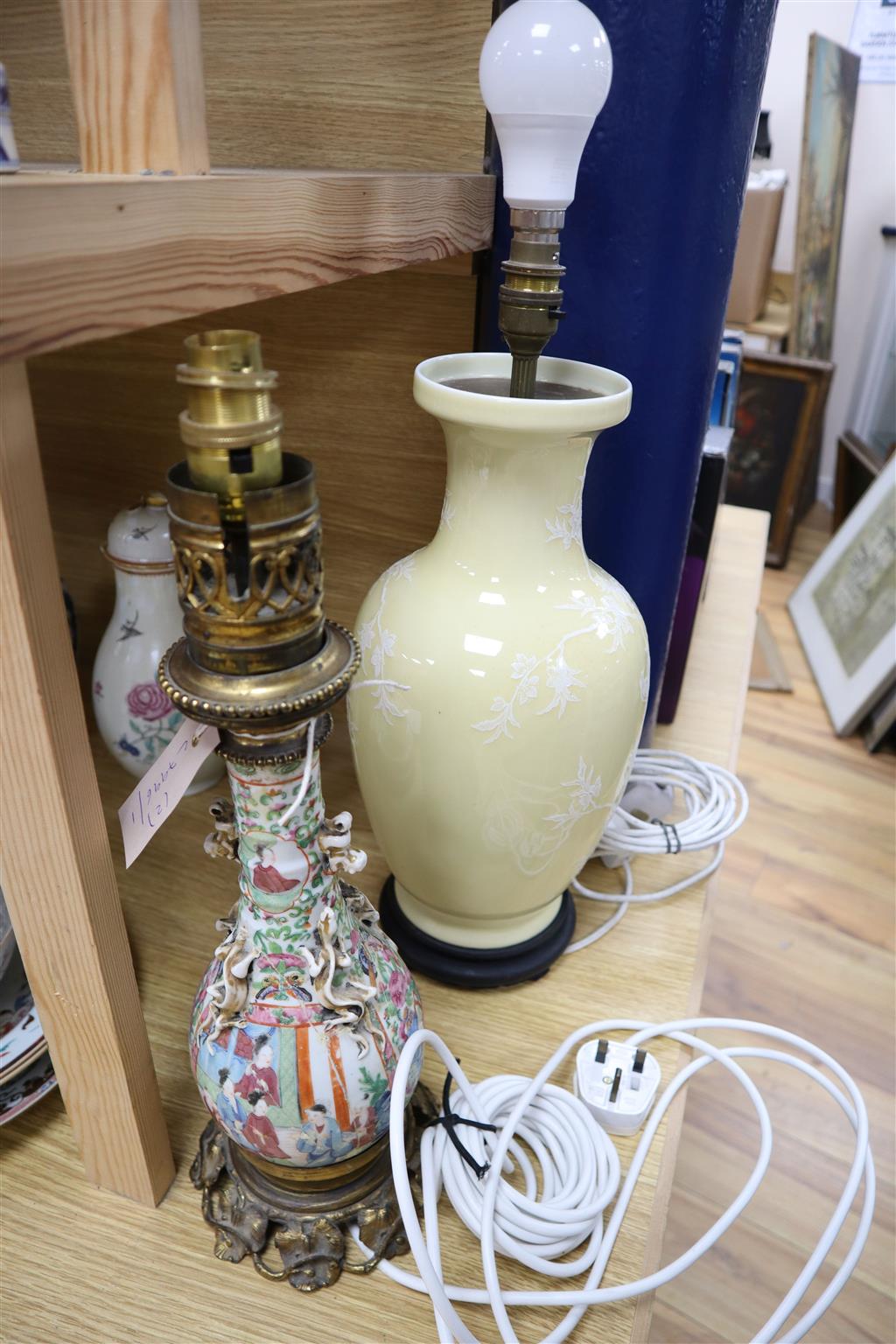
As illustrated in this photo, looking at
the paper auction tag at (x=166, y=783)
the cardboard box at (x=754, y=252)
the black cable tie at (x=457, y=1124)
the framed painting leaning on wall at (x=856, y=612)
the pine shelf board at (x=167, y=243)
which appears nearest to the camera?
the pine shelf board at (x=167, y=243)

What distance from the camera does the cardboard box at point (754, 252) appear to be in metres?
1.77

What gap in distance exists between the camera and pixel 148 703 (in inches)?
26.7

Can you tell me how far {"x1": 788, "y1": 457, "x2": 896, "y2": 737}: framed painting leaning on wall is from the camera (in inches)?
60.8

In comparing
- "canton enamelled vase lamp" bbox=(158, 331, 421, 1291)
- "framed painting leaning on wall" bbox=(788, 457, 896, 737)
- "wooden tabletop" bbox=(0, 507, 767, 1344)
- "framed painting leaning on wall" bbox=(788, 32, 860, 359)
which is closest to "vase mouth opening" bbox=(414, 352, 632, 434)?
"canton enamelled vase lamp" bbox=(158, 331, 421, 1291)

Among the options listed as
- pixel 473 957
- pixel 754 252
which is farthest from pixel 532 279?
pixel 754 252

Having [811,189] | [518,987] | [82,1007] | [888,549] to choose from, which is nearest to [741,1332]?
[518,987]

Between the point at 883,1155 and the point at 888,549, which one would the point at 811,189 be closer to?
the point at 888,549

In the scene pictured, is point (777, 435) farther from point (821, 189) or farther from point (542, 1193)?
point (542, 1193)

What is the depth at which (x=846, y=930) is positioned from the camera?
1194 mm

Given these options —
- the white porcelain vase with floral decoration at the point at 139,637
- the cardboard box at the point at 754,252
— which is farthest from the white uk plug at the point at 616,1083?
the cardboard box at the point at 754,252

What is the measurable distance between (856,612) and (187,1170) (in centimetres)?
153

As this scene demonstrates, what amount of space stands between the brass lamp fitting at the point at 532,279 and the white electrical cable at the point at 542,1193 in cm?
35

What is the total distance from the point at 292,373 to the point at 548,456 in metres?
0.31

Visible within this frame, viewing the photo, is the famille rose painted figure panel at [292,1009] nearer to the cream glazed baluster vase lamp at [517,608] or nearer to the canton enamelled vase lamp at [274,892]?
the canton enamelled vase lamp at [274,892]
